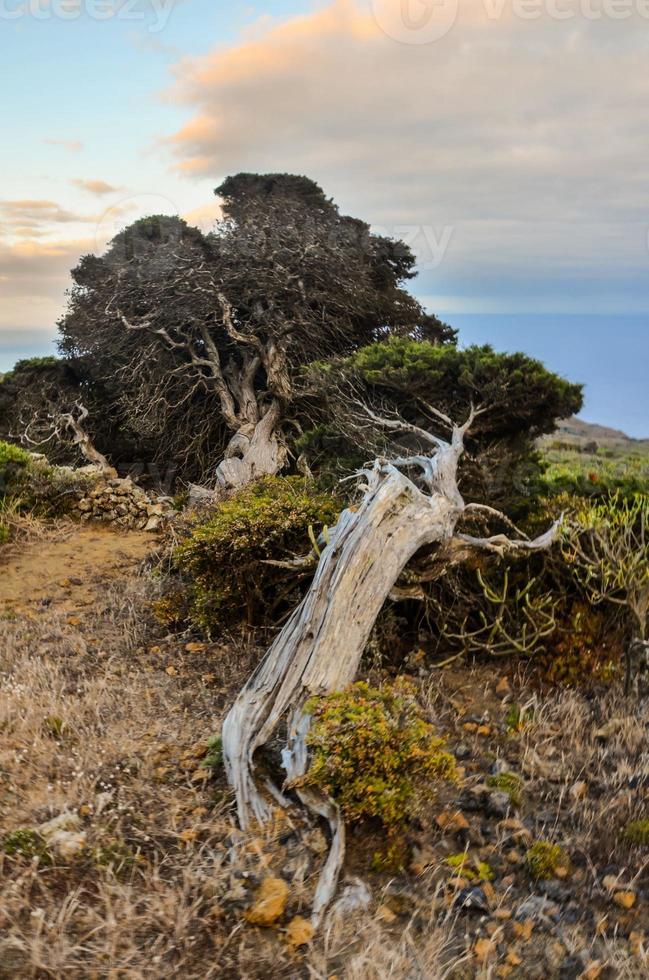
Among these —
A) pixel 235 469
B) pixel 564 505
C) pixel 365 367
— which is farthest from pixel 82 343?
pixel 564 505

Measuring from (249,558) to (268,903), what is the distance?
3679mm

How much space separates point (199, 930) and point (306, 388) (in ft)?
43.1

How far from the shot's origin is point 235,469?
603 inches

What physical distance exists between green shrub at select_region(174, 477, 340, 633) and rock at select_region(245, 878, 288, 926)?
342 centimetres

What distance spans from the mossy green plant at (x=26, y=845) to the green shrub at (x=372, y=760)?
141 centimetres

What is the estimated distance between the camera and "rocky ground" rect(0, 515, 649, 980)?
335 centimetres

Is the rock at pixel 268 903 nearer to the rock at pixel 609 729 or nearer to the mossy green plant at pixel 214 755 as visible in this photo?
the mossy green plant at pixel 214 755

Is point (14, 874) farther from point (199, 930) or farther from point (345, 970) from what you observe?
point (345, 970)

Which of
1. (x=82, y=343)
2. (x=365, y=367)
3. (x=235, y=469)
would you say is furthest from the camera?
(x=82, y=343)

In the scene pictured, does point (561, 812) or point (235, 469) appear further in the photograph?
point (235, 469)

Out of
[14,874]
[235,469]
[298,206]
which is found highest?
[298,206]

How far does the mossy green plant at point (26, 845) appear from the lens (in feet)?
12.4

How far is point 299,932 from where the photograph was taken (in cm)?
343

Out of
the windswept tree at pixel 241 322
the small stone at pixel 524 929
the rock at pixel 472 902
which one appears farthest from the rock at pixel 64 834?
the windswept tree at pixel 241 322
